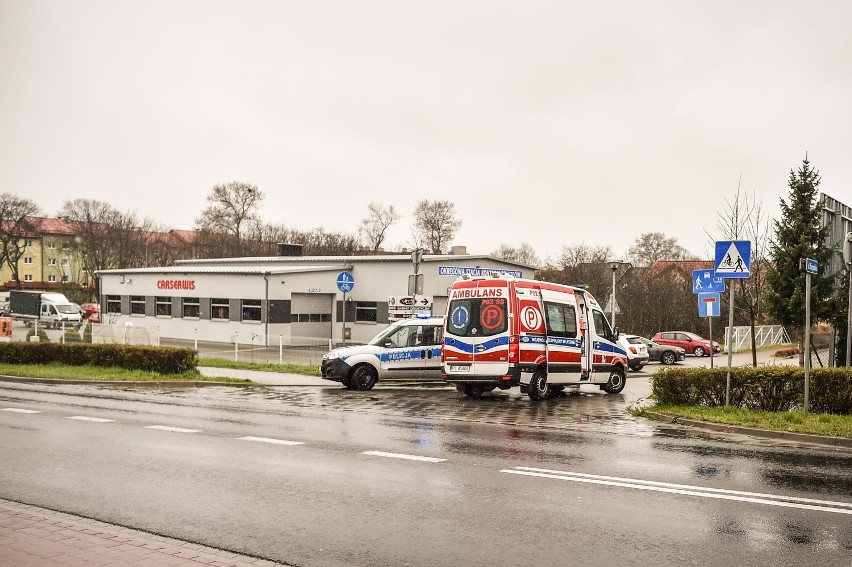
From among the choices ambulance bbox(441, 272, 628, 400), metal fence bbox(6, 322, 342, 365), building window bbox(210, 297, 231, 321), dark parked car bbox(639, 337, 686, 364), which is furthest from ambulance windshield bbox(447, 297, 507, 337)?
building window bbox(210, 297, 231, 321)

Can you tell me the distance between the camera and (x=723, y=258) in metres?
15.4

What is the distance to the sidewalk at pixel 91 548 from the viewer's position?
594 centimetres

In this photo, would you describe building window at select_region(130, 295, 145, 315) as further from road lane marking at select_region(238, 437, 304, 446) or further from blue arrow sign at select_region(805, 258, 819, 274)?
blue arrow sign at select_region(805, 258, 819, 274)

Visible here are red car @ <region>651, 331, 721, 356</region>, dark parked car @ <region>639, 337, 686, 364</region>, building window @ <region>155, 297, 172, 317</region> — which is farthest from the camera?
building window @ <region>155, 297, 172, 317</region>

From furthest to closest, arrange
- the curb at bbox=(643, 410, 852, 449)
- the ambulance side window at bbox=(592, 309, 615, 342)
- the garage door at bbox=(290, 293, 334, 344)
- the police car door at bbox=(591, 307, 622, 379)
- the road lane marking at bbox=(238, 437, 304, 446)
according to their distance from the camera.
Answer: the garage door at bbox=(290, 293, 334, 344) → the ambulance side window at bbox=(592, 309, 615, 342) → the police car door at bbox=(591, 307, 622, 379) → the curb at bbox=(643, 410, 852, 449) → the road lane marking at bbox=(238, 437, 304, 446)

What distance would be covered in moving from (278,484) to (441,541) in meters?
2.85

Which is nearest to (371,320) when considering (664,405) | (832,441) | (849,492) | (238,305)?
(238,305)

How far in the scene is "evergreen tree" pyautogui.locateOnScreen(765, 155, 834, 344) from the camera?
32.1 m

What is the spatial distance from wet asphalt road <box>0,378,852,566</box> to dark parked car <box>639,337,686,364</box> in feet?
80.8

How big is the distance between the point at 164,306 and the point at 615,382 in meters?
31.1

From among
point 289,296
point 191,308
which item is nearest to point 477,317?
point 289,296

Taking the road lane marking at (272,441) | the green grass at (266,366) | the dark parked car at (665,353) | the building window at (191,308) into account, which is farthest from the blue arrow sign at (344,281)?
the building window at (191,308)

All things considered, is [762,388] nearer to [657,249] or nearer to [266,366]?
[266,366]

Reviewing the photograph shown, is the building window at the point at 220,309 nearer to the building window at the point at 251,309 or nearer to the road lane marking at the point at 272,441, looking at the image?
the building window at the point at 251,309
